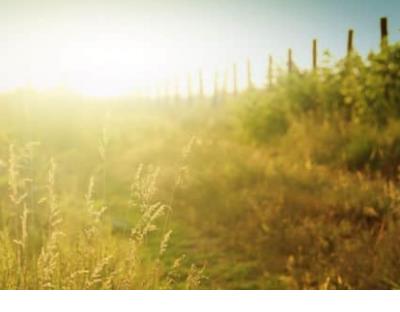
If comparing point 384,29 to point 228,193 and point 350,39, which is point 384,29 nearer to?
point 350,39

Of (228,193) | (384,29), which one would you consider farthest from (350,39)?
(228,193)

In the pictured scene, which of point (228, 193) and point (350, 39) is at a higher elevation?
point (350, 39)

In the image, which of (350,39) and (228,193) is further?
(228,193)

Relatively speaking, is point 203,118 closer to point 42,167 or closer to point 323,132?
point 323,132

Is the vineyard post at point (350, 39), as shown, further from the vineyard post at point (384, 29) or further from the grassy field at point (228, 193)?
the grassy field at point (228, 193)

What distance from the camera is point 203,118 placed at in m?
7.56

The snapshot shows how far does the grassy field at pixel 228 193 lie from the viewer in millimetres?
2668

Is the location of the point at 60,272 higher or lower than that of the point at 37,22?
lower

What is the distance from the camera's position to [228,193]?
4.66 meters

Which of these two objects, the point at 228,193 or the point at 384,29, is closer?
the point at 384,29

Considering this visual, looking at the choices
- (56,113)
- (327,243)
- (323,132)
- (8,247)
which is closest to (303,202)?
(327,243)

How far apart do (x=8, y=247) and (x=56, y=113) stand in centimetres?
404

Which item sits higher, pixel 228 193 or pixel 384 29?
pixel 384 29
